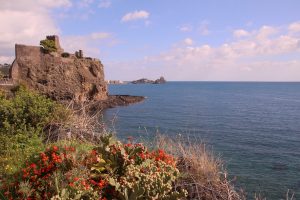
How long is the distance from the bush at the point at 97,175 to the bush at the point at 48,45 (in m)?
44.5

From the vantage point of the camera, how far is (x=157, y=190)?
5285 mm

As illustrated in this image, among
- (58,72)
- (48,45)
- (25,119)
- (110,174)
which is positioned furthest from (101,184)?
(58,72)

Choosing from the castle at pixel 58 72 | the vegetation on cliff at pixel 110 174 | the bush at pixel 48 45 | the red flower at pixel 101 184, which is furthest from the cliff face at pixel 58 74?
the red flower at pixel 101 184

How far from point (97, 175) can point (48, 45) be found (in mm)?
46173

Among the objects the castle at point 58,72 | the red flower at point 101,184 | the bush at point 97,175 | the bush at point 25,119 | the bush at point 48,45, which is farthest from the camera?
the bush at point 48,45

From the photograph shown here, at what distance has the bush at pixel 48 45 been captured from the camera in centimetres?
4784

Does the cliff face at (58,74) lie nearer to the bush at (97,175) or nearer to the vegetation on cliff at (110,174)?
the vegetation on cliff at (110,174)

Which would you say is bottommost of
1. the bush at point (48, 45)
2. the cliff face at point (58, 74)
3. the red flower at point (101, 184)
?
the red flower at point (101, 184)

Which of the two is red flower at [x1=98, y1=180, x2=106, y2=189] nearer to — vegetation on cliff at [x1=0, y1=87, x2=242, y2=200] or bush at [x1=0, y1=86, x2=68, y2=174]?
vegetation on cliff at [x1=0, y1=87, x2=242, y2=200]

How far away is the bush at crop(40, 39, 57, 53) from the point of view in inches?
1883

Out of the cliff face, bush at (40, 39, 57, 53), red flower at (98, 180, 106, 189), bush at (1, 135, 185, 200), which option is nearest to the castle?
the cliff face

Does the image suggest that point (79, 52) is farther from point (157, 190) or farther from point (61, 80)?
point (157, 190)

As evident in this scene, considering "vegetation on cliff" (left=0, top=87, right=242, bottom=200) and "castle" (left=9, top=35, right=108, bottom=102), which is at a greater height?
"castle" (left=9, top=35, right=108, bottom=102)

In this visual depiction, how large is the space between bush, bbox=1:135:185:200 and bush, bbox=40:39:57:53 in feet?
146
